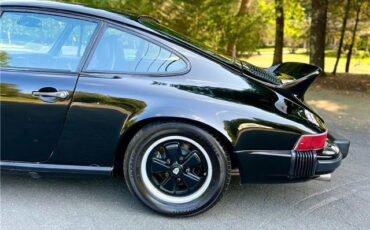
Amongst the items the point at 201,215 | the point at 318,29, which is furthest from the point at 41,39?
the point at 318,29

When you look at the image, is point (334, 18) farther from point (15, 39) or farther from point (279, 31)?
point (15, 39)

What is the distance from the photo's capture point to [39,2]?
312 centimetres

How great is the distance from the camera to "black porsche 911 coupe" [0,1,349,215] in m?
2.89

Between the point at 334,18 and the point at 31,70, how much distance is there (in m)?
13.6

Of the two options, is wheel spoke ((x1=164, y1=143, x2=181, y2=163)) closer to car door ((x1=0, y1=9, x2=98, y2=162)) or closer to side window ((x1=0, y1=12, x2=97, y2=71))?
car door ((x1=0, y1=9, x2=98, y2=162))

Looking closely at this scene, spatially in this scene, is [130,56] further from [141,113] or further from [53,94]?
[53,94]

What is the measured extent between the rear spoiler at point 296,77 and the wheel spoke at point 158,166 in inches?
42.0

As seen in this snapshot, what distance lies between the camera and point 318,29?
426 inches

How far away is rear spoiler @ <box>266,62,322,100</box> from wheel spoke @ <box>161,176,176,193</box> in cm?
109

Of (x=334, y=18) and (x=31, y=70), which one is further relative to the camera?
(x=334, y=18)

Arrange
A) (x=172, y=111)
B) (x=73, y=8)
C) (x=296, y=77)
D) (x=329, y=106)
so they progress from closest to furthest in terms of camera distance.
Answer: (x=172, y=111) → (x=73, y=8) → (x=296, y=77) → (x=329, y=106)

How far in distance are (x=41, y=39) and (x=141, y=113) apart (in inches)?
40.1

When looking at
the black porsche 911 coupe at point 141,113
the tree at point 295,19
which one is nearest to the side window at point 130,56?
the black porsche 911 coupe at point 141,113

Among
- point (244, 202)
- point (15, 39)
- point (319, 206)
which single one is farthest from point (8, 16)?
point (319, 206)
